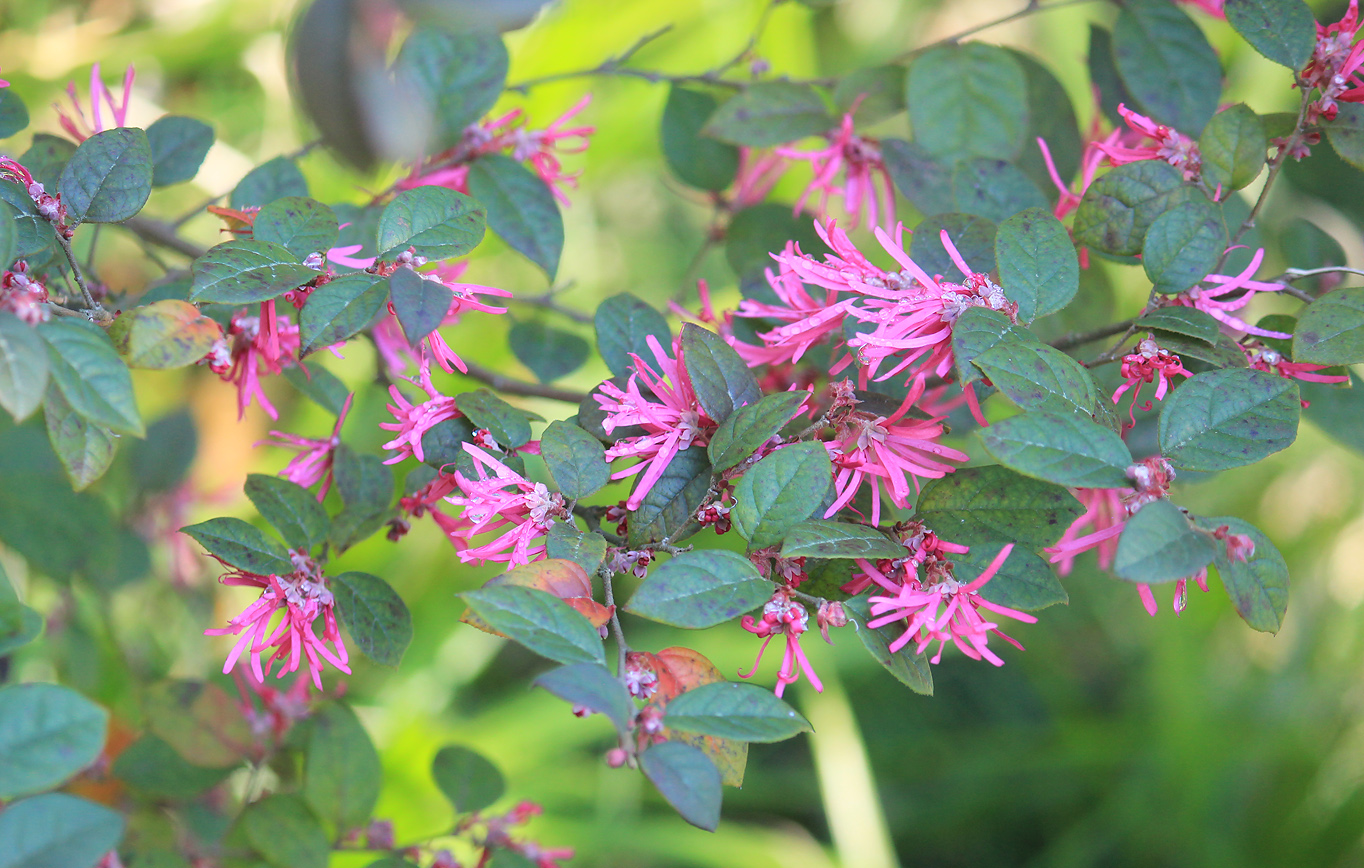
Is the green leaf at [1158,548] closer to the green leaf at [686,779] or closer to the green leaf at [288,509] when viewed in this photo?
the green leaf at [686,779]

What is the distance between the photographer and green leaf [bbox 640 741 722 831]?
29 centimetres

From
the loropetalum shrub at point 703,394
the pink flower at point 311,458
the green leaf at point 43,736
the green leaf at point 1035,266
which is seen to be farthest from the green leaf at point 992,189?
the green leaf at point 43,736

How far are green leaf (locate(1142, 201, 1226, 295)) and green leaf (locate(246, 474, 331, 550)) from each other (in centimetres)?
38

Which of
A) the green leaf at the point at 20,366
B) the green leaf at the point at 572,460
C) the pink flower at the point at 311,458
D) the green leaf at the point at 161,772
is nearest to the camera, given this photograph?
the green leaf at the point at 20,366

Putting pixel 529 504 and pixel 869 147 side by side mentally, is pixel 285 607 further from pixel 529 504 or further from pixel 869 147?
pixel 869 147

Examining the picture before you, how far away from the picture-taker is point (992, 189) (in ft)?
1.56

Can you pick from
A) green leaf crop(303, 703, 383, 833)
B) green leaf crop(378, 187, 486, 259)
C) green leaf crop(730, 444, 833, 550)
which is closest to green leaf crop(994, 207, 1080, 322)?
green leaf crop(730, 444, 833, 550)

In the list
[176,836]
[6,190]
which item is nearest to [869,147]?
[6,190]

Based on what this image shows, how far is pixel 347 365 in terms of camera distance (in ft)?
4.62

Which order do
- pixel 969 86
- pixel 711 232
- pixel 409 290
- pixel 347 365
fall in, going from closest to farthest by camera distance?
pixel 409 290, pixel 969 86, pixel 711 232, pixel 347 365

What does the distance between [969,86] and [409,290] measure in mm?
359

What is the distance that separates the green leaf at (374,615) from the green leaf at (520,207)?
184 millimetres

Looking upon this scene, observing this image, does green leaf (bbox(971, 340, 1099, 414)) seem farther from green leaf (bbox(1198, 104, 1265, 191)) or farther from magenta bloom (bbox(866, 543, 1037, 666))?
green leaf (bbox(1198, 104, 1265, 191))

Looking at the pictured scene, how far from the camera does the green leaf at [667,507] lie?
1.21 ft
